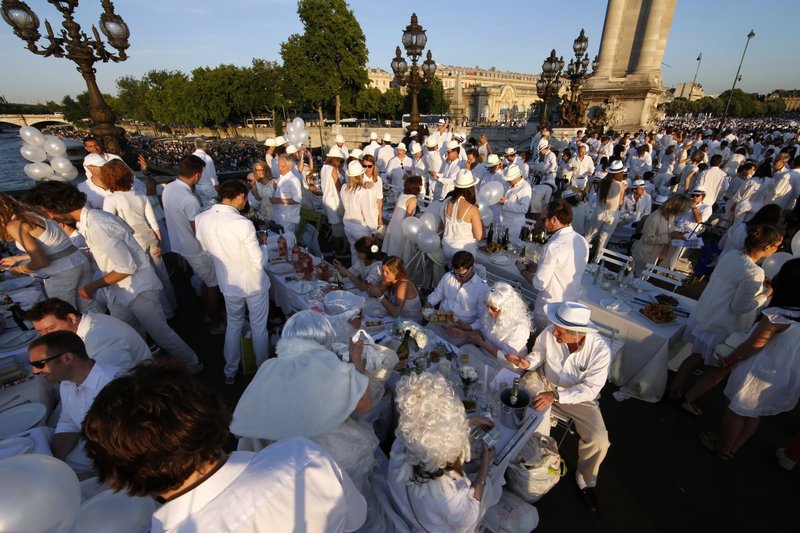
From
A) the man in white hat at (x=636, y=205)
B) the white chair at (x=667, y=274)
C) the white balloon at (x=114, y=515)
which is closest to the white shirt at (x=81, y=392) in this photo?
the white balloon at (x=114, y=515)

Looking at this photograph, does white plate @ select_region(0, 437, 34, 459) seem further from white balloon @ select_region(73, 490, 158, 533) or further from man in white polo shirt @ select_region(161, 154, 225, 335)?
man in white polo shirt @ select_region(161, 154, 225, 335)

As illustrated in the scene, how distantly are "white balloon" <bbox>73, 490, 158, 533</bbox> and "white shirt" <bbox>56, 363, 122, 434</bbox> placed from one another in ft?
3.08

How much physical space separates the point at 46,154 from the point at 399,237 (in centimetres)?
815

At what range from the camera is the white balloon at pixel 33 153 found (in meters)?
6.87

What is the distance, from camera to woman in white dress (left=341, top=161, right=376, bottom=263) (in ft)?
20.2

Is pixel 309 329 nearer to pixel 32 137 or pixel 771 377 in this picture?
pixel 771 377

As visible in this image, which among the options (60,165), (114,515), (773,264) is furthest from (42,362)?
(773,264)

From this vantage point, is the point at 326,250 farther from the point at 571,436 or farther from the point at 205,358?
the point at 571,436

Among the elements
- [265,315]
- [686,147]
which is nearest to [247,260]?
Result: [265,315]

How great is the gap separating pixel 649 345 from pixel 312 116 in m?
62.3

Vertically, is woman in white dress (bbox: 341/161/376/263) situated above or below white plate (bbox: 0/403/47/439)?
above

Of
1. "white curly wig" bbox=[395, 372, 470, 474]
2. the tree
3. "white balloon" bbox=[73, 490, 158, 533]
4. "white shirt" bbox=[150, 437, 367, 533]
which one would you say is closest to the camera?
"white shirt" bbox=[150, 437, 367, 533]

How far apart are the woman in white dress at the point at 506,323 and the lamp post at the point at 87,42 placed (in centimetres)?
864

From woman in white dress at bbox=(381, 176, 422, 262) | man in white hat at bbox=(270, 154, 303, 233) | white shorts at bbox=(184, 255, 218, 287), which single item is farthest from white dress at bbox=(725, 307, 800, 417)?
man in white hat at bbox=(270, 154, 303, 233)
